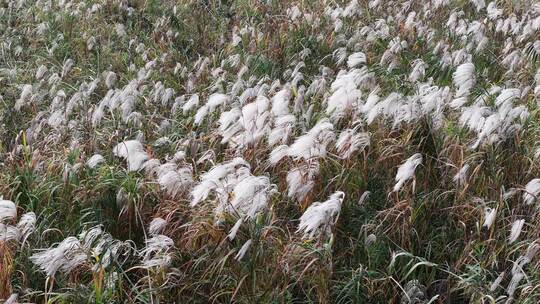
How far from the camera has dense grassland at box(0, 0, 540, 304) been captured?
316 cm

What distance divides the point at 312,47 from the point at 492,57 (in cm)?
165

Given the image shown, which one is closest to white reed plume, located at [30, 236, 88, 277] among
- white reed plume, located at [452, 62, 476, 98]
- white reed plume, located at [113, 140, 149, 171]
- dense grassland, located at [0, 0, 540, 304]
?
dense grassland, located at [0, 0, 540, 304]

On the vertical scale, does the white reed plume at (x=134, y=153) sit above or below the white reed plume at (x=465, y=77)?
above

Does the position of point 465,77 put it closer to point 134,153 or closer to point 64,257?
point 134,153

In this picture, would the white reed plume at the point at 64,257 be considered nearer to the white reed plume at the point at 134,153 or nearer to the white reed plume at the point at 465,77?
the white reed plume at the point at 134,153

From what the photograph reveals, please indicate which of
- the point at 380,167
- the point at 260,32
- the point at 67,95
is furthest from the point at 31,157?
the point at 260,32

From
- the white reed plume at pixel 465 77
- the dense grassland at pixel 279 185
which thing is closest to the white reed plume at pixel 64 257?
the dense grassland at pixel 279 185

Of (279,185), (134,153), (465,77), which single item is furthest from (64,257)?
(465,77)

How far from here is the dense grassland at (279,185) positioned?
3.16m

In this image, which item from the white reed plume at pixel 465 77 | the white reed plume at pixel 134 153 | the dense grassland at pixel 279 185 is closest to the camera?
the dense grassland at pixel 279 185

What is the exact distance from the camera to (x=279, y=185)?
13.2 ft

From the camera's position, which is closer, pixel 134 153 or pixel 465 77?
pixel 134 153

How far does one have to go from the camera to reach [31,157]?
4.28 meters

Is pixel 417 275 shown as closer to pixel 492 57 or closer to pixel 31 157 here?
pixel 31 157
